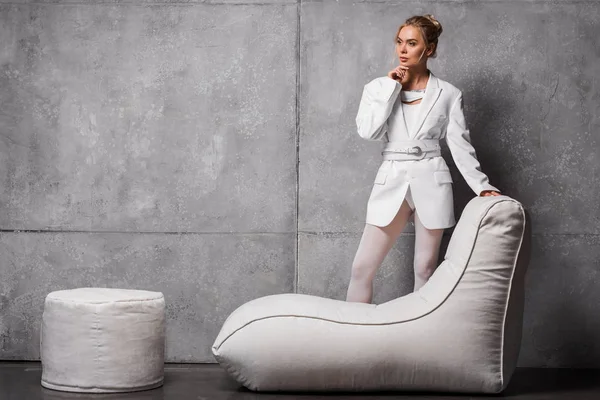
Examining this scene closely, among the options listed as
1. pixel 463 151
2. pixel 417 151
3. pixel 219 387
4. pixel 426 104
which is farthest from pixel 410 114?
pixel 219 387

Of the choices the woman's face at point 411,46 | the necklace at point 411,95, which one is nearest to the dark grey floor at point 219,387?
the necklace at point 411,95

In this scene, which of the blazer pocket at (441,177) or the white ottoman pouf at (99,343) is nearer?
the white ottoman pouf at (99,343)

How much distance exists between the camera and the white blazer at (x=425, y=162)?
4.25 meters

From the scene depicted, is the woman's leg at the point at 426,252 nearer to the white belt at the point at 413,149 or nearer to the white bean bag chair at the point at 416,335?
the white belt at the point at 413,149

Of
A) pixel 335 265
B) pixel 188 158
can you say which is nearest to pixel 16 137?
pixel 188 158

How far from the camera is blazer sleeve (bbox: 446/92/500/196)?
4242 mm

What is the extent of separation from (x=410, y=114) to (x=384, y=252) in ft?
2.50

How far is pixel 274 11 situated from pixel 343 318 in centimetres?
199

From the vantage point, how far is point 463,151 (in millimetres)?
4270

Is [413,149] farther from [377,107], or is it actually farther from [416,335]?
[416,335]

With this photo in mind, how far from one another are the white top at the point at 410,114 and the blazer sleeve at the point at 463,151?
0.19 meters

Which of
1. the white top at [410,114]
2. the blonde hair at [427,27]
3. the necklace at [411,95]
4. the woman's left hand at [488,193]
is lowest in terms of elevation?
the woman's left hand at [488,193]

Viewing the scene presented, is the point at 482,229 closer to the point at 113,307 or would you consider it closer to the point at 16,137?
the point at 113,307

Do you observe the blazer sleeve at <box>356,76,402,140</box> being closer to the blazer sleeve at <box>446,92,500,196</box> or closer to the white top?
the white top
